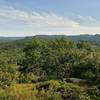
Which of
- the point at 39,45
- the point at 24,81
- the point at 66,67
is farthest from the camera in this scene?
the point at 39,45

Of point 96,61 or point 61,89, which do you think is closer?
point 61,89

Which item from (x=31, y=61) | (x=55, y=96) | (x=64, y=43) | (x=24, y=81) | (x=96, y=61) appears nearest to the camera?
(x=55, y=96)

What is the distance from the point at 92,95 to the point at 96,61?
15.6m

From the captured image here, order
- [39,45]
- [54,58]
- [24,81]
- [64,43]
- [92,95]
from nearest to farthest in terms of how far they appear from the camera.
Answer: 1. [92,95]
2. [24,81]
3. [54,58]
4. [39,45]
5. [64,43]

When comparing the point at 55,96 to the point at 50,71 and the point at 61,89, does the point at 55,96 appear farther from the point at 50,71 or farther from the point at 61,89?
the point at 50,71

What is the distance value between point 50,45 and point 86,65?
27755 millimetres

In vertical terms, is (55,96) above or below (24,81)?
above

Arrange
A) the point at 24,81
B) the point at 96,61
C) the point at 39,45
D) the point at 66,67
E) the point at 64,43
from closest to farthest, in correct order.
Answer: the point at 24,81 < the point at 96,61 < the point at 66,67 < the point at 39,45 < the point at 64,43

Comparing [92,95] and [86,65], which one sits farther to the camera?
[86,65]

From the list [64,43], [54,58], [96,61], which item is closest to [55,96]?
[96,61]

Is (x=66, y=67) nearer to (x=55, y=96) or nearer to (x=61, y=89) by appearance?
(x=61, y=89)

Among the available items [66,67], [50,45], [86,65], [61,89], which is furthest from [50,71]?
[50,45]

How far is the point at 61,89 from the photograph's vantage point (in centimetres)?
2106

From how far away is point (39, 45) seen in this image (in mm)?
62875
